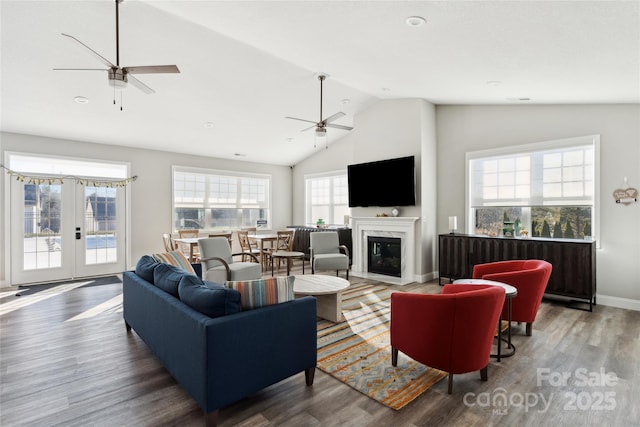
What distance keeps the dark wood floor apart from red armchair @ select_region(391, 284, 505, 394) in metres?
0.24

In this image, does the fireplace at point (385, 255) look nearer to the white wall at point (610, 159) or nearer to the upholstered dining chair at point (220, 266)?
the upholstered dining chair at point (220, 266)

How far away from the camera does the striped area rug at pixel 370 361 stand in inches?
94.7

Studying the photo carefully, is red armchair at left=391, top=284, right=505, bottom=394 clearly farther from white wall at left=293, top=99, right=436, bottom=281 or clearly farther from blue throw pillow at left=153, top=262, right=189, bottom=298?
white wall at left=293, top=99, right=436, bottom=281

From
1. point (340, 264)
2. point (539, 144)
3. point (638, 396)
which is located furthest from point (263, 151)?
point (638, 396)

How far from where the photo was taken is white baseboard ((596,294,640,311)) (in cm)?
422

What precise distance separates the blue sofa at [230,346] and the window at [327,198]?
19.7 feet

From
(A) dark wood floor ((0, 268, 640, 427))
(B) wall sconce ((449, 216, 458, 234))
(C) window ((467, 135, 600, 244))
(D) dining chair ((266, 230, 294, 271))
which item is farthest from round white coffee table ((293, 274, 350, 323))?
(D) dining chair ((266, 230, 294, 271))

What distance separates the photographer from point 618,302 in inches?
171

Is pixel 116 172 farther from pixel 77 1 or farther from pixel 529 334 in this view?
pixel 529 334

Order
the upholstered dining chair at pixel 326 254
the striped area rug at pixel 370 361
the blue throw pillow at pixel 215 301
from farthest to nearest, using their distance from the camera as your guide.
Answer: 1. the upholstered dining chair at pixel 326 254
2. the striped area rug at pixel 370 361
3. the blue throw pillow at pixel 215 301

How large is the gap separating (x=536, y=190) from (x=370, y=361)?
4058 mm

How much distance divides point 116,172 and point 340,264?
5.10m

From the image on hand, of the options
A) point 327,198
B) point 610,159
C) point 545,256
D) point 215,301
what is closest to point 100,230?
point 327,198

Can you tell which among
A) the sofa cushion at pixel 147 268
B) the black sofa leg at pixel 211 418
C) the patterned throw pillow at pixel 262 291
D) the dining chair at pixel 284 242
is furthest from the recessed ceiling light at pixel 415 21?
the dining chair at pixel 284 242
